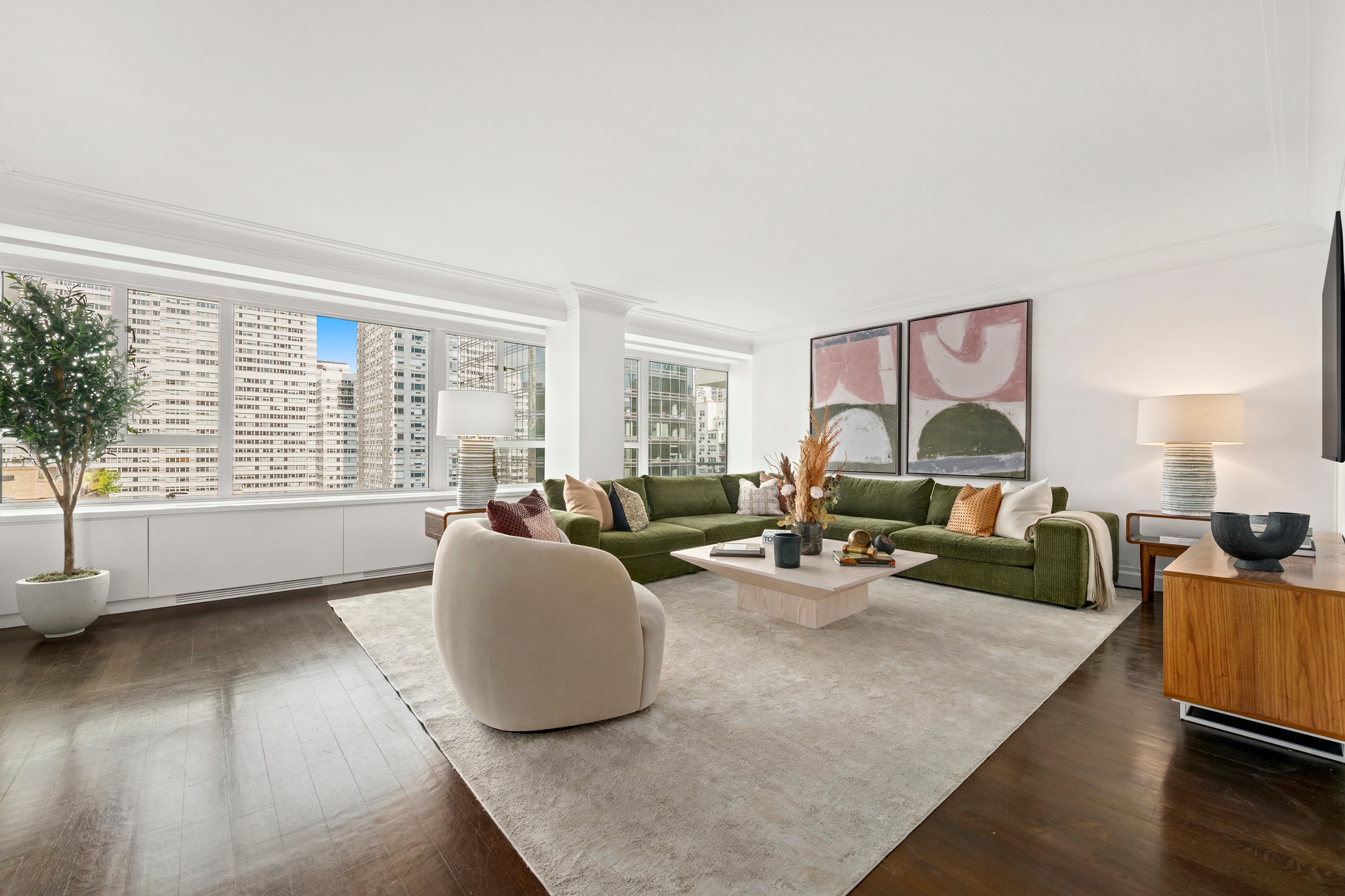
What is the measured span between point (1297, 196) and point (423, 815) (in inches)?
200

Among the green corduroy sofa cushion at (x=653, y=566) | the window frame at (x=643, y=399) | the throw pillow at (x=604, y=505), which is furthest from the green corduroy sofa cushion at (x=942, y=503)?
the window frame at (x=643, y=399)

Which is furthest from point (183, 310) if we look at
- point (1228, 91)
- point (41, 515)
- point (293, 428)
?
point (1228, 91)

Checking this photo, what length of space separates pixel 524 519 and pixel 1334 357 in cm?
369

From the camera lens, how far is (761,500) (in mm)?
5715

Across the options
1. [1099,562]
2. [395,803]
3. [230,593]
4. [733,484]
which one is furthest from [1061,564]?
[230,593]

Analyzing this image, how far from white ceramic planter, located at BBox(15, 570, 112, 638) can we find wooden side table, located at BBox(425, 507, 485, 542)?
1843mm

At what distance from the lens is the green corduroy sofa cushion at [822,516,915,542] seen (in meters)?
4.89

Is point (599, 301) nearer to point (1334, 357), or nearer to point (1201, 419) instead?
point (1201, 419)

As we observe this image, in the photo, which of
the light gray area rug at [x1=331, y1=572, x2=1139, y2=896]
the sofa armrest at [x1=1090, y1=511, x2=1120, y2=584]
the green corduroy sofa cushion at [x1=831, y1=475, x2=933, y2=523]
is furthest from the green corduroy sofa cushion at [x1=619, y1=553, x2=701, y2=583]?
the sofa armrest at [x1=1090, y1=511, x2=1120, y2=584]

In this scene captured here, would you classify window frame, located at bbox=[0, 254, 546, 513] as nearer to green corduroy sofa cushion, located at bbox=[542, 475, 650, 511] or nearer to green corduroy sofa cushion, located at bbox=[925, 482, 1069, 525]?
green corduroy sofa cushion, located at bbox=[542, 475, 650, 511]

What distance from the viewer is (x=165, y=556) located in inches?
154

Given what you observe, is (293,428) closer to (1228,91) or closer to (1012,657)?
(1012,657)

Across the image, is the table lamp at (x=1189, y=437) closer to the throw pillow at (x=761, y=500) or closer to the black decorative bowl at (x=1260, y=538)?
the black decorative bowl at (x=1260, y=538)

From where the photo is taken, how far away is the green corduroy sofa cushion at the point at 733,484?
5988 millimetres
